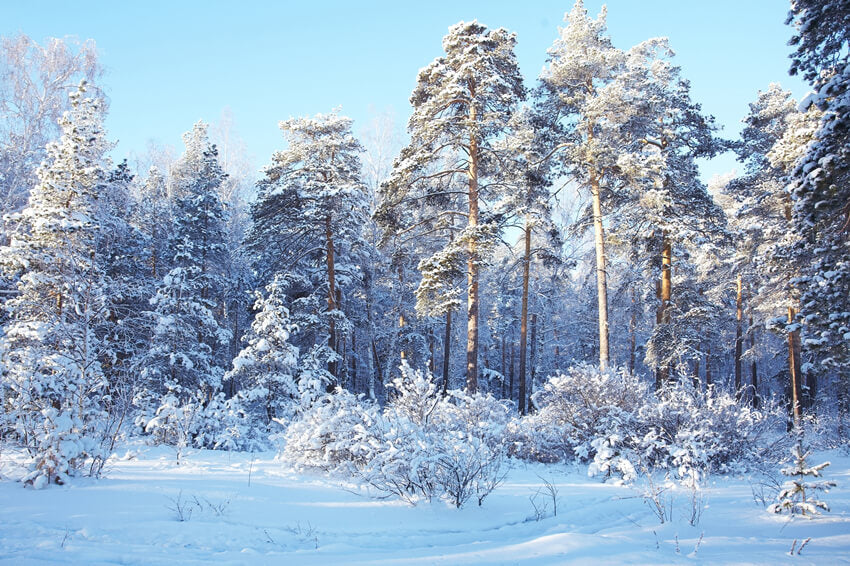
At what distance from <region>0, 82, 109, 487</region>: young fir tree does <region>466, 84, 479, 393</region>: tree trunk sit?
27.9 feet

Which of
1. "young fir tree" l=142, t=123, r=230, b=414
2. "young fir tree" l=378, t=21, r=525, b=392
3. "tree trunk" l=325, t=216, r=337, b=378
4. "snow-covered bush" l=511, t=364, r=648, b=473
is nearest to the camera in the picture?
"snow-covered bush" l=511, t=364, r=648, b=473

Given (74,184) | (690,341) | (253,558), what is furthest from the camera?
(690,341)

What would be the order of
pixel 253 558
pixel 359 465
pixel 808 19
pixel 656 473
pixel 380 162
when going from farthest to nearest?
pixel 380 162
pixel 656 473
pixel 359 465
pixel 808 19
pixel 253 558

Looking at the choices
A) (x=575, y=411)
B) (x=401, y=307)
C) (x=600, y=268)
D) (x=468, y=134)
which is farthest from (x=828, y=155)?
(x=401, y=307)

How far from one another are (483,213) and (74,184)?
12.1 meters

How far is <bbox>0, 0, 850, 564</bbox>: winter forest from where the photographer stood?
6816mm

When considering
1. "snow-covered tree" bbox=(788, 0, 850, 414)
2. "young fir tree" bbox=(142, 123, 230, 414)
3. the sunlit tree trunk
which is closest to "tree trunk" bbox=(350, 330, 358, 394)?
"young fir tree" bbox=(142, 123, 230, 414)

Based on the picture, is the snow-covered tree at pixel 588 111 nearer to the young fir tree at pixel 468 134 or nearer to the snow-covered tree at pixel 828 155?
the young fir tree at pixel 468 134

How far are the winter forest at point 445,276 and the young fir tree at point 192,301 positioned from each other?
0.13 meters

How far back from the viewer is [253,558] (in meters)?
4.23

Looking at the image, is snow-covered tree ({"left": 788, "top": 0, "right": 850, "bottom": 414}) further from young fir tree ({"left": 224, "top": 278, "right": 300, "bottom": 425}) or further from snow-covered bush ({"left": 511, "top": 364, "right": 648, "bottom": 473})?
young fir tree ({"left": 224, "top": 278, "right": 300, "bottom": 425})

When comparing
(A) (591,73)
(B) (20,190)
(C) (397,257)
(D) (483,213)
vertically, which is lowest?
(C) (397,257)

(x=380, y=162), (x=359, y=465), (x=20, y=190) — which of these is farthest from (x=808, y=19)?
(x=20, y=190)

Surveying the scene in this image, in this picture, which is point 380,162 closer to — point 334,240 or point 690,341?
point 334,240
